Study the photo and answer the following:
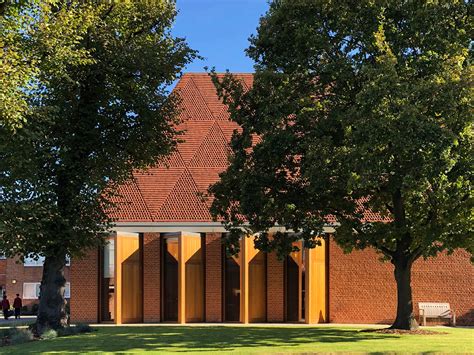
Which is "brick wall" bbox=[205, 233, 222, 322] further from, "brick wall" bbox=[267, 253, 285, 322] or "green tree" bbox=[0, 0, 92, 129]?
"green tree" bbox=[0, 0, 92, 129]

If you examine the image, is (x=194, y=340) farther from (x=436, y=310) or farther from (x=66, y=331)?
(x=436, y=310)

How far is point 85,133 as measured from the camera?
22.9 m

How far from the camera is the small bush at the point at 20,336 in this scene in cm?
2127

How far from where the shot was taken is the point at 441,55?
19.3 meters

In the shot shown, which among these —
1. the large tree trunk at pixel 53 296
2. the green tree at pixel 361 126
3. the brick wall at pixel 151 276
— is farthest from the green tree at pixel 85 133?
the brick wall at pixel 151 276

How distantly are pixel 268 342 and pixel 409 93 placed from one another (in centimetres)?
743

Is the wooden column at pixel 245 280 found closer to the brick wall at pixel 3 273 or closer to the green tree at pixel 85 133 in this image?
the green tree at pixel 85 133

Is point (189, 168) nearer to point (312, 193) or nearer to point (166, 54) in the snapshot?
point (166, 54)

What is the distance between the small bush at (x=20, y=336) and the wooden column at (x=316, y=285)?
40.7 ft

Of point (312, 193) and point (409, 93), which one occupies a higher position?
point (409, 93)

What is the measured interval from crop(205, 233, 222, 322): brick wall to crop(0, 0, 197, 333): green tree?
8.80 m

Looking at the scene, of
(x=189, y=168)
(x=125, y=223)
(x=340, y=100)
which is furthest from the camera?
(x=189, y=168)

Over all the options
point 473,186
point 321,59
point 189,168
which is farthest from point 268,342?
point 189,168

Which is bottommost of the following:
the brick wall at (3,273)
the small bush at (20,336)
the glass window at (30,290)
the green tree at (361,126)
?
the glass window at (30,290)
